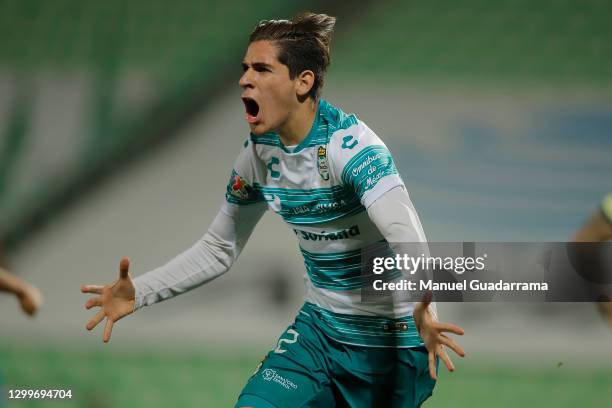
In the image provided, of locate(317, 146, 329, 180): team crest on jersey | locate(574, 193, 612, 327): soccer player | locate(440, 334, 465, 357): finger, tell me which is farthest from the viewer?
locate(574, 193, 612, 327): soccer player

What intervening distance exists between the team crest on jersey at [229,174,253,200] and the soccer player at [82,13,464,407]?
0.02 m

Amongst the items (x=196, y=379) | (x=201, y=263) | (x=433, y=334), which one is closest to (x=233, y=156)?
(x=196, y=379)

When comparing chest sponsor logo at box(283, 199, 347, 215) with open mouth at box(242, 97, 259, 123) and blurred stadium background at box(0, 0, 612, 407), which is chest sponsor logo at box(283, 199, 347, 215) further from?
blurred stadium background at box(0, 0, 612, 407)

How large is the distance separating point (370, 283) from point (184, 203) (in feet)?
6.45

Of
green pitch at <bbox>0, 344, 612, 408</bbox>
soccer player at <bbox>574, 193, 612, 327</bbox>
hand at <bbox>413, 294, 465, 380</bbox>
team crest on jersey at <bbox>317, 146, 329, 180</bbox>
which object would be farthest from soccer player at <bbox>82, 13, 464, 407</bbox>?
green pitch at <bbox>0, 344, 612, 408</bbox>

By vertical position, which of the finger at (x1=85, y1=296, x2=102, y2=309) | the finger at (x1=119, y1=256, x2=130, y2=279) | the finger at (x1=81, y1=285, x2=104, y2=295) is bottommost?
the finger at (x1=85, y1=296, x2=102, y2=309)

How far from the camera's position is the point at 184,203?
4379mm

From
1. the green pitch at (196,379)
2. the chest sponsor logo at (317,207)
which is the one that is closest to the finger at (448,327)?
the chest sponsor logo at (317,207)

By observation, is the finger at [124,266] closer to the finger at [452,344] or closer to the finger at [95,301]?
the finger at [95,301]

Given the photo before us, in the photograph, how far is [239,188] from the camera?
272 centimetres

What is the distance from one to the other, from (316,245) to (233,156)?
1.83 meters

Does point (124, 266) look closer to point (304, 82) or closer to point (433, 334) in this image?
point (304, 82)

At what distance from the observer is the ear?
2.59 metres

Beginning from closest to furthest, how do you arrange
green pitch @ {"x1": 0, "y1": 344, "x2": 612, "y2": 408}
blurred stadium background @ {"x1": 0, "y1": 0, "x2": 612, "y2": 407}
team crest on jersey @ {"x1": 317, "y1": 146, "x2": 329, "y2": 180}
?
1. team crest on jersey @ {"x1": 317, "y1": 146, "x2": 329, "y2": 180}
2. green pitch @ {"x1": 0, "y1": 344, "x2": 612, "y2": 408}
3. blurred stadium background @ {"x1": 0, "y1": 0, "x2": 612, "y2": 407}
